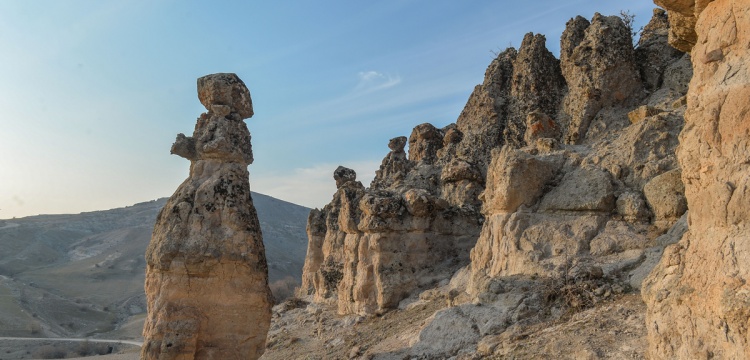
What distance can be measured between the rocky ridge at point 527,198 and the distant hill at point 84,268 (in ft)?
72.0

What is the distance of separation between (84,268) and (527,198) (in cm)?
6285

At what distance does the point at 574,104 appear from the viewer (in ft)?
53.1

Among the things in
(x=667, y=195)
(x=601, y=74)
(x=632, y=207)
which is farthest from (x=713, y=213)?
(x=601, y=74)

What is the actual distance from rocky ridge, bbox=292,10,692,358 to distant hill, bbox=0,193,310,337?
864 inches

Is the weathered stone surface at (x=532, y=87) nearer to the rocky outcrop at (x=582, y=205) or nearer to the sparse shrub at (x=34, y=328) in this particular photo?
the rocky outcrop at (x=582, y=205)

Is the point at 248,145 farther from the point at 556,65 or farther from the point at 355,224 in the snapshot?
the point at 556,65

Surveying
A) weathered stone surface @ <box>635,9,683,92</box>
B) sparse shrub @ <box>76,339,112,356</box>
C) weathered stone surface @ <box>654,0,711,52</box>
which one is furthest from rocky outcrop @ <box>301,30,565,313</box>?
sparse shrub @ <box>76,339,112,356</box>

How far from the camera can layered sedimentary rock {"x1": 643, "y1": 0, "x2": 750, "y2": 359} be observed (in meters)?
3.92

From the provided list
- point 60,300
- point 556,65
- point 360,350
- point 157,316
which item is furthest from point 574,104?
point 60,300

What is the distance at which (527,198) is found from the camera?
10.6 m

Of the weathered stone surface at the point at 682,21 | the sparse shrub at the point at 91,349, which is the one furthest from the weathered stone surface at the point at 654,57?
the sparse shrub at the point at 91,349

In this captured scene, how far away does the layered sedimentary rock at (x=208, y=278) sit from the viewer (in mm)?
8820

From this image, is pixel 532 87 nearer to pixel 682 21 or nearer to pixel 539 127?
pixel 539 127

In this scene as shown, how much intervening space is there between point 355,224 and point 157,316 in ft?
26.6
